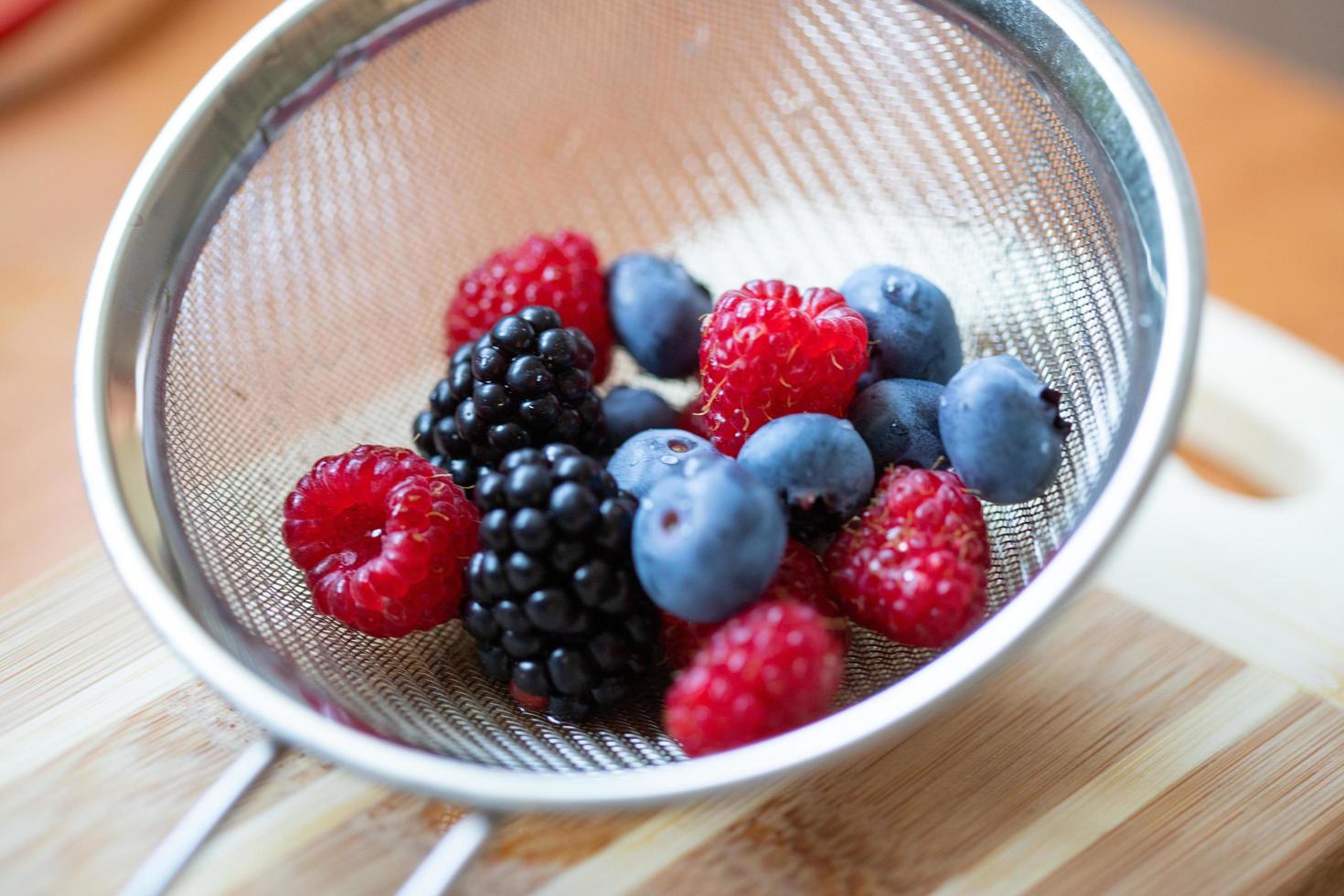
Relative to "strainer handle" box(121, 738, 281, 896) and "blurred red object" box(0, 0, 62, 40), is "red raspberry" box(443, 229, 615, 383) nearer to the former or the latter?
"strainer handle" box(121, 738, 281, 896)

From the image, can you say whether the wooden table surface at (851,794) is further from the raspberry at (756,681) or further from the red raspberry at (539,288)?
the red raspberry at (539,288)

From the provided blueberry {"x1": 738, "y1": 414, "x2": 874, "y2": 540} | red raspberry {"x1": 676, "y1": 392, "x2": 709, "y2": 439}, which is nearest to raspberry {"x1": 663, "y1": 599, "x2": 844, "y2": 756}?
blueberry {"x1": 738, "y1": 414, "x2": 874, "y2": 540}

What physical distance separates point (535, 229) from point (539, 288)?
26 centimetres

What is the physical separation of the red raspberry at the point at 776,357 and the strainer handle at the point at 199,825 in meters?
0.38

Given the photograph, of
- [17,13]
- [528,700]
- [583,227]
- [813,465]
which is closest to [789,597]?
[813,465]

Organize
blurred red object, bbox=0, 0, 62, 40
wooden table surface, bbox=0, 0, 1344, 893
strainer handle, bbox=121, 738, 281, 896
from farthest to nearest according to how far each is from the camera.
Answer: blurred red object, bbox=0, 0, 62, 40 → wooden table surface, bbox=0, 0, 1344, 893 → strainer handle, bbox=121, 738, 281, 896

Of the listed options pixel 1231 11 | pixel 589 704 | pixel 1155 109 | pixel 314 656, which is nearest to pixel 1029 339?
pixel 1155 109

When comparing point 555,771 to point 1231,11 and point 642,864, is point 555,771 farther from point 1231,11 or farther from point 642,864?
point 1231,11

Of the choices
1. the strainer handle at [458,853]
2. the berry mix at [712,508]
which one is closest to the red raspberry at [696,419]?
the berry mix at [712,508]

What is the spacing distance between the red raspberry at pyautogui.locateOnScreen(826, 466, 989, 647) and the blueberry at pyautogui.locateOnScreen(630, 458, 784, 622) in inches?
2.8

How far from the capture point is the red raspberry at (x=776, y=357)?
0.83 m

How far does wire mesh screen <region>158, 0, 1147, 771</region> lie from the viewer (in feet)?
2.71

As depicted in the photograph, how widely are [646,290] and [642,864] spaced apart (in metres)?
0.46

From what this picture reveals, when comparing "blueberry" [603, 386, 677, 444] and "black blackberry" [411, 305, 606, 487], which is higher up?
"black blackberry" [411, 305, 606, 487]
